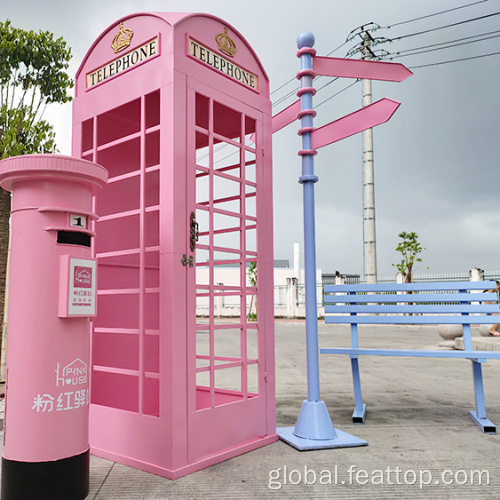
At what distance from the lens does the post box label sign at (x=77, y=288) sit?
9.16 ft

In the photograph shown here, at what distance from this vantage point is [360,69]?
425 centimetres

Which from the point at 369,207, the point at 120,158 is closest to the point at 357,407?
the point at 120,158

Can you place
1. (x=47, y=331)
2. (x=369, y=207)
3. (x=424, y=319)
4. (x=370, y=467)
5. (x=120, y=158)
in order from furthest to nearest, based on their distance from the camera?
(x=369, y=207) → (x=424, y=319) → (x=120, y=158) → (x=370, y=467) → (x=47, y=331)

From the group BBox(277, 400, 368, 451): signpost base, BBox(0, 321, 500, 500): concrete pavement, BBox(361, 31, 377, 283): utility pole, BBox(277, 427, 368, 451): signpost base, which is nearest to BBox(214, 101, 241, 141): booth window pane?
BBox(277, 400, 368, 451): signpost base

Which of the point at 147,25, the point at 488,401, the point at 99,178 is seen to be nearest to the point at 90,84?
the point at 147,25

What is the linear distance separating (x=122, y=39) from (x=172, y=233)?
5.57ft

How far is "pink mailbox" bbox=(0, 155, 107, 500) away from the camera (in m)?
2.71

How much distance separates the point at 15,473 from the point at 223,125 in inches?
124

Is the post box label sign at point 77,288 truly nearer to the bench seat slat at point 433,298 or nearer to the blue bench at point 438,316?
the blue bench at point 438,316

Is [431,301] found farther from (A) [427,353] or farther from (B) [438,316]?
(A) [427,353]

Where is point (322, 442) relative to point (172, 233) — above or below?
below

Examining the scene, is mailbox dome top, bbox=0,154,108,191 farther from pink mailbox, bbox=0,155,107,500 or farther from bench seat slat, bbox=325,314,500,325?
bench seat slat, bbox=325,314,500,325

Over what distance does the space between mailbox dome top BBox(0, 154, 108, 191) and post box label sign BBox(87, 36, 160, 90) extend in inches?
45.1

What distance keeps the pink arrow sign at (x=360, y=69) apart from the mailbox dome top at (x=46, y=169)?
2.33 meters
